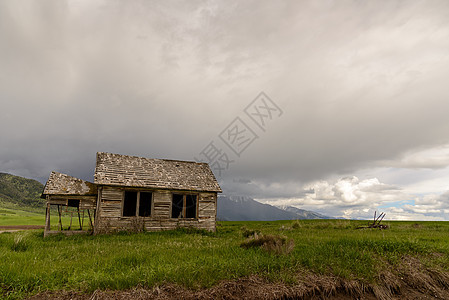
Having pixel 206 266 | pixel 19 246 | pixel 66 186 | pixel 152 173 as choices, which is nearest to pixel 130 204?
pixel 152 173

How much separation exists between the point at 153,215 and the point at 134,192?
301 cm

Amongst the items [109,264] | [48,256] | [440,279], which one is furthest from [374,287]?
[48,256]

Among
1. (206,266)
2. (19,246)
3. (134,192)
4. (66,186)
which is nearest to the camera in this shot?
(206,266)

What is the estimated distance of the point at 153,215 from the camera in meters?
19.9

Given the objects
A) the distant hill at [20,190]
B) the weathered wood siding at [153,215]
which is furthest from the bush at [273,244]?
the distant hill at [20,190]

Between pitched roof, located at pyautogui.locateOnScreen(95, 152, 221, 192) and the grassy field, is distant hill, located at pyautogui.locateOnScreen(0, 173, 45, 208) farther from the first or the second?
the grassy field

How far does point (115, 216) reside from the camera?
61.3 feet

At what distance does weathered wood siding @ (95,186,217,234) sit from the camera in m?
18.4

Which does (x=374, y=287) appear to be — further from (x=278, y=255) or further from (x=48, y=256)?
(x=48, y=256)

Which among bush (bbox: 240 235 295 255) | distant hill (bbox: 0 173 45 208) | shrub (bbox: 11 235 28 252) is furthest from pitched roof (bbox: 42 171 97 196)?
distant hill (bbox: 0 173 45 208)

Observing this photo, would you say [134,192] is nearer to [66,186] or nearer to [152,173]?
[152,173]

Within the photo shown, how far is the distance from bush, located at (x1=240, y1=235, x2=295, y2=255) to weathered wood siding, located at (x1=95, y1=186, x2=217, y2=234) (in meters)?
11.1

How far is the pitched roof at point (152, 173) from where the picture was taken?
19562 millimetres

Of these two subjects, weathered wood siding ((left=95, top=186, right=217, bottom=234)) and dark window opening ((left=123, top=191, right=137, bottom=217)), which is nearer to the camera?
weathered wood siding ((left=95, top=186, right=217, bottom=234))
